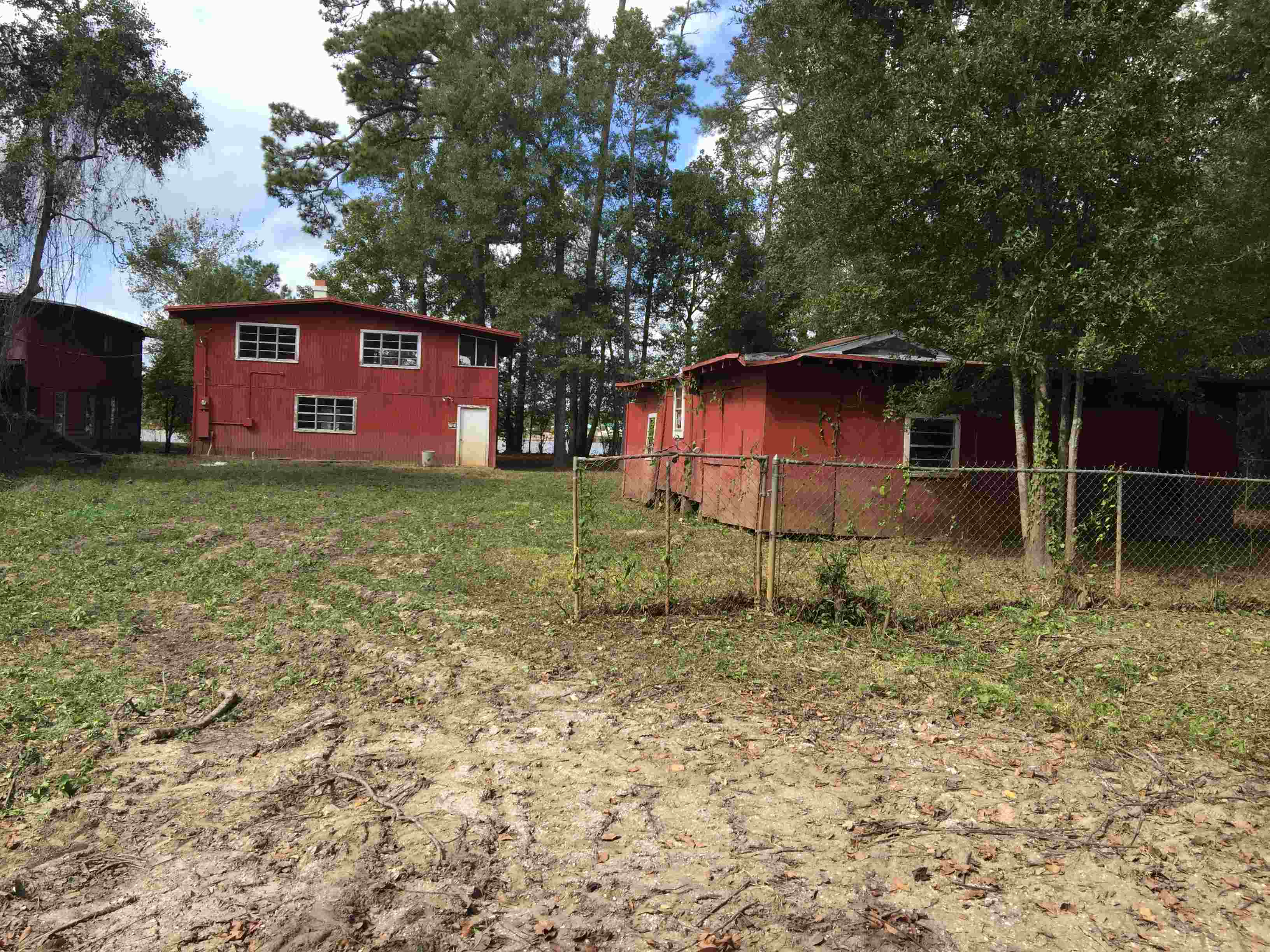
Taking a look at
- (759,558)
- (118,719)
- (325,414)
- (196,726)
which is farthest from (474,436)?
(196,726)

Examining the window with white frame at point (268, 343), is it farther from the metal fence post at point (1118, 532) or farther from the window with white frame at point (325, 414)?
the metal fence post at point (1118, 532)

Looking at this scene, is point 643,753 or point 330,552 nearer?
point 643,753

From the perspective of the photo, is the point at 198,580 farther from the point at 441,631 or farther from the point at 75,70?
the point at 75,70

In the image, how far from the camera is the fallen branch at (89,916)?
9.64ft

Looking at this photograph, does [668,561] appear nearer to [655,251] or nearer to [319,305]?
[319,305]

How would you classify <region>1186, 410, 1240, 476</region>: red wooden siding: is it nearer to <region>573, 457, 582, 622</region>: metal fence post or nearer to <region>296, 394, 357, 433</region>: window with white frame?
<region>573, 457, 582, 622</region>: metal fence post

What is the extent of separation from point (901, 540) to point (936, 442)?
11.4 feet

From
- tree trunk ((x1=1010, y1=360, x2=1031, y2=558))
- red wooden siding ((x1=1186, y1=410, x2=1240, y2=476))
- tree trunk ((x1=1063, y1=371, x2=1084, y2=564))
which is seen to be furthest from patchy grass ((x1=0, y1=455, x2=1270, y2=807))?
red wooden siding ((x1=1186, y1=410, x2=1240, y2=476))

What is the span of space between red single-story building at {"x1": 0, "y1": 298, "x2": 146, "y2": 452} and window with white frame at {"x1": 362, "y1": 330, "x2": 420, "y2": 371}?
8445mm

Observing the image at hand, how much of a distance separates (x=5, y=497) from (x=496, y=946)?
14.8 meters

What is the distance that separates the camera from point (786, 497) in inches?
527

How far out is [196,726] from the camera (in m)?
4.93

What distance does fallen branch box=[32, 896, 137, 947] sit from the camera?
9.64ft

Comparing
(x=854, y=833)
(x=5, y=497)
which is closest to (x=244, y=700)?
(x=854, y=833)
